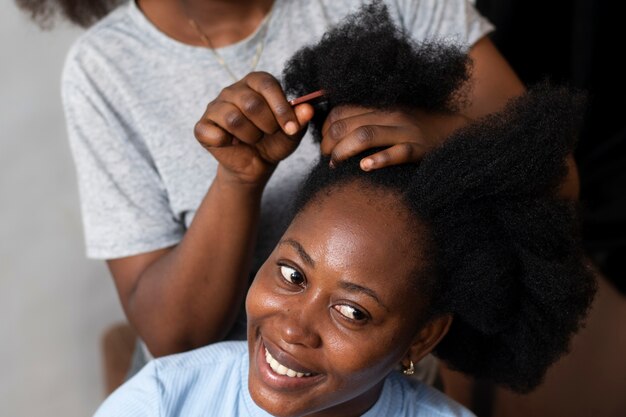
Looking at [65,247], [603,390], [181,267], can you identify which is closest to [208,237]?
[181,267]

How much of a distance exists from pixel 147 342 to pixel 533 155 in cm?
69

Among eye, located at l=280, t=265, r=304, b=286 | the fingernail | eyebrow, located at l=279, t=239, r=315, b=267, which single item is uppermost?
the fingernail

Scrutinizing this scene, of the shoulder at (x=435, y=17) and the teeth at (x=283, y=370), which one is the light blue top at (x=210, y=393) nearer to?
the teeth at (x=283, y=370)

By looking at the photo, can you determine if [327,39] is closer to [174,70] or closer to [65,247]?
[174,70]

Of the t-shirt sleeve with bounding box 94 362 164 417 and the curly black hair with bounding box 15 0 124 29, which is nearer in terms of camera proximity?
the t-shirt sleeve with bounding box 94 362 164 417

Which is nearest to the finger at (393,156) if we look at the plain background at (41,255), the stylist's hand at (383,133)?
the stylist's hand at (383,133)

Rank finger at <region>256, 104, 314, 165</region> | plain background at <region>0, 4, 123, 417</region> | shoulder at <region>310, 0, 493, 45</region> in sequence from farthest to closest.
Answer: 1. plain background at <region>0, 4, 123, 417</region>
2. shoulder at <region>310, 0, 493, 45</region>
3. finger at <region>256, 104, 314, 165</region>

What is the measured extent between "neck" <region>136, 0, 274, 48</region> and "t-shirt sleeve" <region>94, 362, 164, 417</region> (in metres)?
0.52

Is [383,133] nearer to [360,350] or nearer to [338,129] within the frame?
[338,129]

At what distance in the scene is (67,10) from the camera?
1511 mm

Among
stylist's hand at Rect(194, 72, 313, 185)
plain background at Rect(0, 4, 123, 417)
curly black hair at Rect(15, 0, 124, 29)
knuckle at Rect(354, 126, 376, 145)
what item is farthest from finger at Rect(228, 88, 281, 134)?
plain background at Rect(0, 4, 123, 417)

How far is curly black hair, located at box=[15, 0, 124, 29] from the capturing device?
1.49 meters

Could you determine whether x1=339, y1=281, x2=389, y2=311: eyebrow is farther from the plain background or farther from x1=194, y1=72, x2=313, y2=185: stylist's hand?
the plain background

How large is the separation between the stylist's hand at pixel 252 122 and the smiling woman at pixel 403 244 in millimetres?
51
